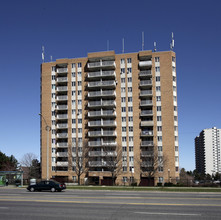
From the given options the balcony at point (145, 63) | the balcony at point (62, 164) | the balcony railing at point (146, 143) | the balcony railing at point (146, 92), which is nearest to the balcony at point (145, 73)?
the balcony at point (145, 63)

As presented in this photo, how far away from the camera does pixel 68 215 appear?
45.1 ft

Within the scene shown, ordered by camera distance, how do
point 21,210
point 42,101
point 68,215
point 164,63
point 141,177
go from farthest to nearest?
point 42,101, point 164,63, point 141,177, point 21,210, point 68,215

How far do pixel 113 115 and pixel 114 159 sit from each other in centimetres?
1185

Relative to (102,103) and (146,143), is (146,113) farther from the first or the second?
(102,103)

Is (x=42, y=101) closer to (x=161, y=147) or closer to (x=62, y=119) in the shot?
(x=62, y=119)

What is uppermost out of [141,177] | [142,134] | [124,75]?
Result: [124,75]

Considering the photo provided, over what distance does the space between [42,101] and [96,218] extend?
2851 inches

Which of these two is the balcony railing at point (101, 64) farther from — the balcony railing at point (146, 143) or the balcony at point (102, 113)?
the balcony railing at point (146, 143)

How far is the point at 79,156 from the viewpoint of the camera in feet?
238

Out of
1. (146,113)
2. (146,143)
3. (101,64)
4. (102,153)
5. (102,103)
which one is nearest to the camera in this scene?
(146,143)

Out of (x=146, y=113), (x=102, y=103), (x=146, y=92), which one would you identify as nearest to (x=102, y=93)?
(x=102, y=103)

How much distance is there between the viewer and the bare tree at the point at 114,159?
68375mm

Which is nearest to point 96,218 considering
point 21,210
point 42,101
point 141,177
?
point 21,210

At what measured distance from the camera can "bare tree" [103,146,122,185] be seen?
68375 mm
